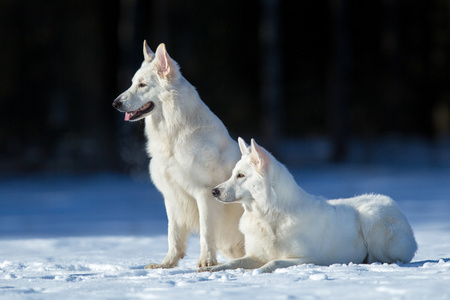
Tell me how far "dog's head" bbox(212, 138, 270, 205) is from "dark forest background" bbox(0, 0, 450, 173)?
1077 cm

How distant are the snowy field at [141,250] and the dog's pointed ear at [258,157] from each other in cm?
87

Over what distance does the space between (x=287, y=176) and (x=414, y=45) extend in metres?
18.6

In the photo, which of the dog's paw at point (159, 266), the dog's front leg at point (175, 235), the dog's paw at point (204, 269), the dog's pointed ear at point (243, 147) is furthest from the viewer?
the dog's front leg at point (175, 235)

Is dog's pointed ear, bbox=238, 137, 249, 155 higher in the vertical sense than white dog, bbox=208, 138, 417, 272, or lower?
higher

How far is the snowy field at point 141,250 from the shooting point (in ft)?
14.5

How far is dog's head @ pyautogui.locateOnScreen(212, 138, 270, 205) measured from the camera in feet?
18.0

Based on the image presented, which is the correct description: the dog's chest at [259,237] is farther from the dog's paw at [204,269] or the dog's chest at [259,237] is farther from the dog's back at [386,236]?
the dog's back at [386,236]

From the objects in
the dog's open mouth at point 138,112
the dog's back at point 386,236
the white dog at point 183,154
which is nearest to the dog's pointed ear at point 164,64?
the white dog at point 183,154

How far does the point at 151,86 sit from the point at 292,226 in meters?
1.74

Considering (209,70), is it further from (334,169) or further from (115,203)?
(115,203)

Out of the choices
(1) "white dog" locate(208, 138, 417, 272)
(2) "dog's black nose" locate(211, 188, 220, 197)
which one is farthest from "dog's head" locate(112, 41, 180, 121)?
(2) "dog's black nose" locate(211, 188, 220, 197)

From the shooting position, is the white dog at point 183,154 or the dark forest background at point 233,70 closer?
the white dog at point 183,154

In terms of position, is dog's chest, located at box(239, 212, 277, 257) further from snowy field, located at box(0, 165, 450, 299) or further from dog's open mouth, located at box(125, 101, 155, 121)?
dog's open mouth, located at box(125, 101, 155, 121)

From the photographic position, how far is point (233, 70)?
69.7ft
